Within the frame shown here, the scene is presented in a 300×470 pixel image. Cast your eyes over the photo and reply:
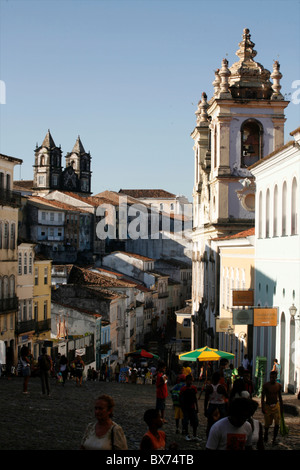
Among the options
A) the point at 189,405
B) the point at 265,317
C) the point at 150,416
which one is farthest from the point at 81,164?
the point at 150,416

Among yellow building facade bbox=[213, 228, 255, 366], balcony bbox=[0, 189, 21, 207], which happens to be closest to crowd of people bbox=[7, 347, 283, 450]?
yellow building facade bbox=[213, 228, 255, 366]

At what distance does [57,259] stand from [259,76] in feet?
217

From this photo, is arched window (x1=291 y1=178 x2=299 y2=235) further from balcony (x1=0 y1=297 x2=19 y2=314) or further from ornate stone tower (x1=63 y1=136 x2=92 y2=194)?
ornate stone tower (x1=63 y1=136 x2=92 y2=194)

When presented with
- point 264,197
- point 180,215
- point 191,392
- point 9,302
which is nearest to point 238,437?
point 191,392

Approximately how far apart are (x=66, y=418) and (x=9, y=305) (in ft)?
91.1

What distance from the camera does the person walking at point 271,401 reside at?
51.7ft

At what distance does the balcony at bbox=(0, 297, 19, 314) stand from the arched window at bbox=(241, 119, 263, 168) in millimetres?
14141

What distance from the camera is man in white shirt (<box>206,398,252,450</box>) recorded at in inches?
348

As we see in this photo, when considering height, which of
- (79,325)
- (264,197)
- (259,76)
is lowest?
(79,325)

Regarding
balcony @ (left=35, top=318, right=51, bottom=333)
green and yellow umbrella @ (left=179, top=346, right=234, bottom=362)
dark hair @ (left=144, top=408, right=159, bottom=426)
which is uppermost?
dark hair @ (left=144, top=408, right=159, bottom=426)

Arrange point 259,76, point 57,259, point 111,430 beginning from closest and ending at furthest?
1. point 111,430
2. point 259,76
3. point 57,259

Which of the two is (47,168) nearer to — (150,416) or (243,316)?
(243,316)

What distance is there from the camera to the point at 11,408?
65.9 feet
